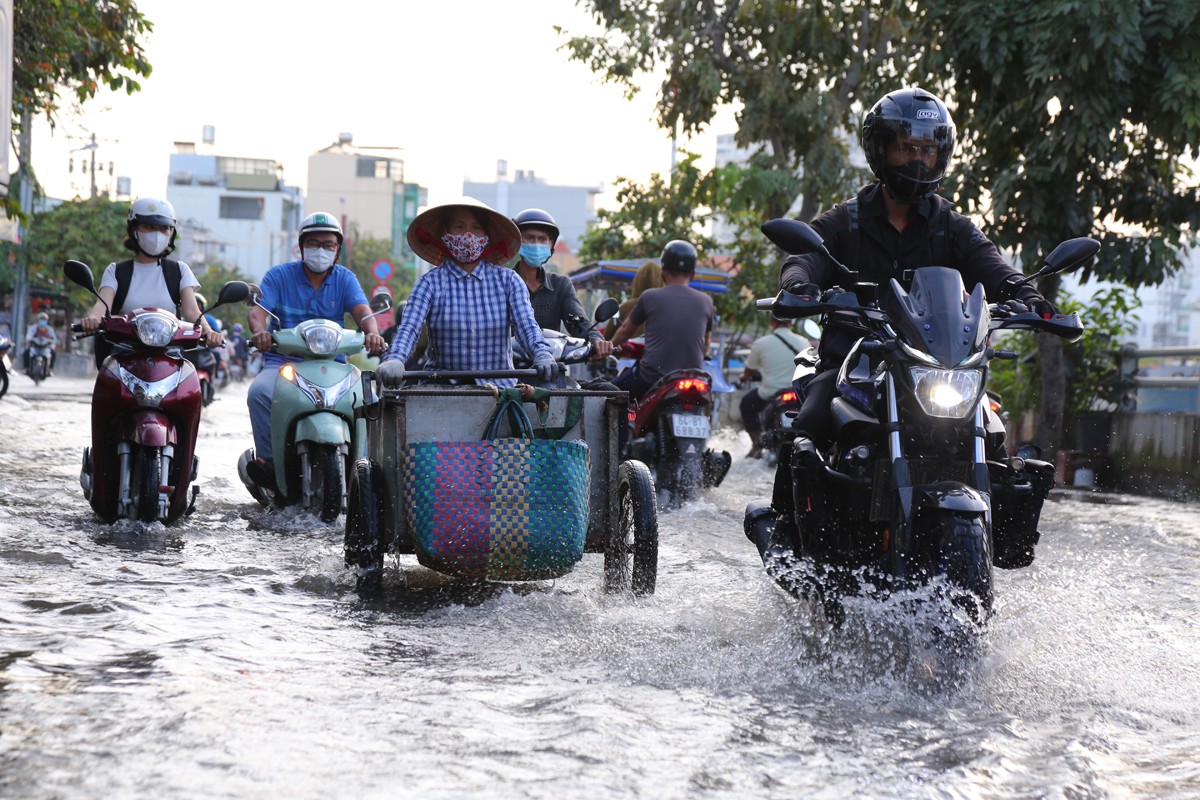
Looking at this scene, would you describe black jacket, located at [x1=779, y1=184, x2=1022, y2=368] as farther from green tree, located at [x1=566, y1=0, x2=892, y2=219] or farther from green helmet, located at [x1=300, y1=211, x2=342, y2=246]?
green tree, located at [x1=566, y1=0, x2=892, y2=219]

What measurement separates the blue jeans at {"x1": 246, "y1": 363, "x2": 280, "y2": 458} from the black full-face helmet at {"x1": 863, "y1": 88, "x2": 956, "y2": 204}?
436cm

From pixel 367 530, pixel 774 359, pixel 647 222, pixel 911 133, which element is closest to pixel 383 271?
pixel 647 222

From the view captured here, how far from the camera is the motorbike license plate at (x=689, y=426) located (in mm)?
9742

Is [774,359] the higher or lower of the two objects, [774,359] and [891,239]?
the lower

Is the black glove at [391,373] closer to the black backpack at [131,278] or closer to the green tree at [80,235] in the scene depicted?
the black backpack at [131,278]

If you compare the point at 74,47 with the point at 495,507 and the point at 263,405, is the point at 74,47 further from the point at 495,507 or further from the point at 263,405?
the point at 495,507

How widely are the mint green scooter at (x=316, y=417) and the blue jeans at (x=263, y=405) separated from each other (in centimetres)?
19

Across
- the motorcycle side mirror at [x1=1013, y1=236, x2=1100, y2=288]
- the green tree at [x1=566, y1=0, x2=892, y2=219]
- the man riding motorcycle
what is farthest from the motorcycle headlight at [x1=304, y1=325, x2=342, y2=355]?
the green tree at [x1=566, y1=0, x2=892, y2=219]

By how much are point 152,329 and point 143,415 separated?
0.42 metres

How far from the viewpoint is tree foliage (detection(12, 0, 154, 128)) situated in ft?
44.8

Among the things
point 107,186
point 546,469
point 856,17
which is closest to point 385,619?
point 546,469

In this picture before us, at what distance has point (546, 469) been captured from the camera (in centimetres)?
539

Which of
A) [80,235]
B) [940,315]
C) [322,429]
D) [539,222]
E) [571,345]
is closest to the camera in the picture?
[940,315]

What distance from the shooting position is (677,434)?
31.9ft
